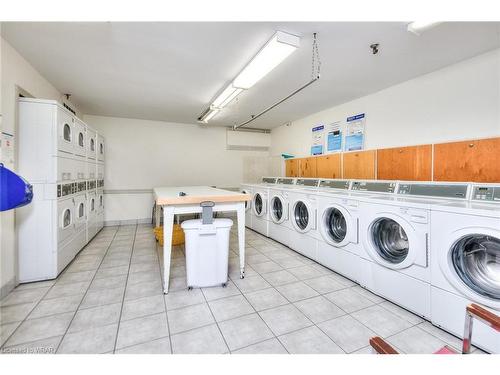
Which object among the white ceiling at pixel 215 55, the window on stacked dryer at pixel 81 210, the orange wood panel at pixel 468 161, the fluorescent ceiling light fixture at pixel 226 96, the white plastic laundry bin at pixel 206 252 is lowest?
the white plastic laundry bin at pixel 206 252

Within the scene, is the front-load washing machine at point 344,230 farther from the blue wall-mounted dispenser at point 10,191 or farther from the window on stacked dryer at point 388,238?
the blue wall-mounted dispenser at point 10,191

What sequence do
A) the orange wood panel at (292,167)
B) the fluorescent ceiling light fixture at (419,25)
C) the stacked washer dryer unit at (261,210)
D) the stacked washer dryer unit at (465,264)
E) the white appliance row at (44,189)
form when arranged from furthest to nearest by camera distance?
the orange wood panel at (292,167)
the stacked washer dryer unit at (261,210)
the white appliance row at (44,189)
the fluorescent ceiling light fixture at (419,25)
the stacked washer dryer unit at (465,264)

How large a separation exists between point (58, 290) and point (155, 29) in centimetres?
279

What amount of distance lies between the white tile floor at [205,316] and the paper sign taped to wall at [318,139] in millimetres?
2697

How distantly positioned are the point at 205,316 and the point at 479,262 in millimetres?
2163

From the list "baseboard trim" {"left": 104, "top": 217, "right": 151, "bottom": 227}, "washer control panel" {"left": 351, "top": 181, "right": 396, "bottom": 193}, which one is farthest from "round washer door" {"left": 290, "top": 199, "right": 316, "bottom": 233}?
"baseboard trim" {"left": 104, "top": 217, "right": 151, "bottom": 227}

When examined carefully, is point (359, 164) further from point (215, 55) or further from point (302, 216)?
point (215, 55)

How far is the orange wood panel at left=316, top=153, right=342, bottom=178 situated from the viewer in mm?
4102

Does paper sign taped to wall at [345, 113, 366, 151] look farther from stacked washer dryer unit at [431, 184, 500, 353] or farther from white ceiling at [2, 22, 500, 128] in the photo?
stacked washer dryer unit at [431, 184, 500, 353]

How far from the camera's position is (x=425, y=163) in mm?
2775

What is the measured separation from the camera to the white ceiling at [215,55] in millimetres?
2113

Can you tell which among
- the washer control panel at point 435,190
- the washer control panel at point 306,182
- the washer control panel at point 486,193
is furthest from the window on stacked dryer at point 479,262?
the washer control panel at point 306,182

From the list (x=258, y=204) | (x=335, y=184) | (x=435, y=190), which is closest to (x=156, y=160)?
(x=258, y=204)
